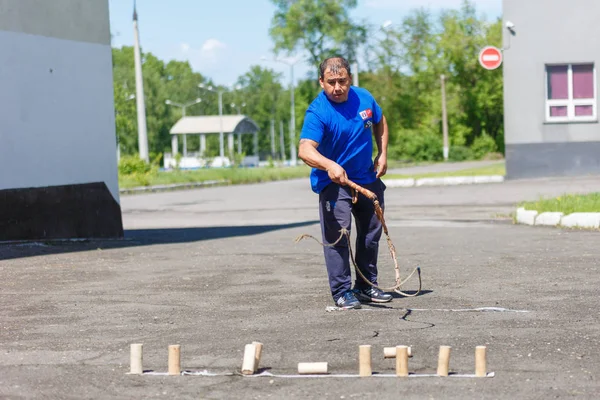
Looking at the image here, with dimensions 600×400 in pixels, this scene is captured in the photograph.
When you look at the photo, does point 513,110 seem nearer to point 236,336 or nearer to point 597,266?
point 597,266

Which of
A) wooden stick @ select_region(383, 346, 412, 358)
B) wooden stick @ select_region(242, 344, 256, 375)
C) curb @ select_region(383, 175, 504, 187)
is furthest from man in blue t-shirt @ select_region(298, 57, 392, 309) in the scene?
curb @ select_region(383, 175, 504, 187)

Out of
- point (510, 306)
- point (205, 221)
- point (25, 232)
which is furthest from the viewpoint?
point (205, 221)

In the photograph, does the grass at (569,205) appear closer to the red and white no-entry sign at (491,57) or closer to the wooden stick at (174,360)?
the wooden stick at (174,360)

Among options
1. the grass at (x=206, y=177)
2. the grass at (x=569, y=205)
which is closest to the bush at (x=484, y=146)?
the grass at (x=206, y=177)

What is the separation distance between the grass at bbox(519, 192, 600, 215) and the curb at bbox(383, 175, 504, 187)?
46.8ft

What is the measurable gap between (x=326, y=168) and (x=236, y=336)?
1.69 meters

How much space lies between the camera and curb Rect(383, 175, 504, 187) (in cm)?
3278

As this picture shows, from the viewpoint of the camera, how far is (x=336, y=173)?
8.02m

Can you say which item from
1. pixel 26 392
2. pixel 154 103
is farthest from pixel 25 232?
pixel 154 103

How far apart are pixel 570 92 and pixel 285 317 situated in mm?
25227

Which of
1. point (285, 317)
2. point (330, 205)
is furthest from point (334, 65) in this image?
point (285, 317)

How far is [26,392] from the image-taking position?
533 centimetres

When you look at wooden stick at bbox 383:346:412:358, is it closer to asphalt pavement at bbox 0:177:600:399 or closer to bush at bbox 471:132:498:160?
asphalt pavement at bbox 0:177:600:399

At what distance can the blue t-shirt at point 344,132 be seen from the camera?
27.0ft
